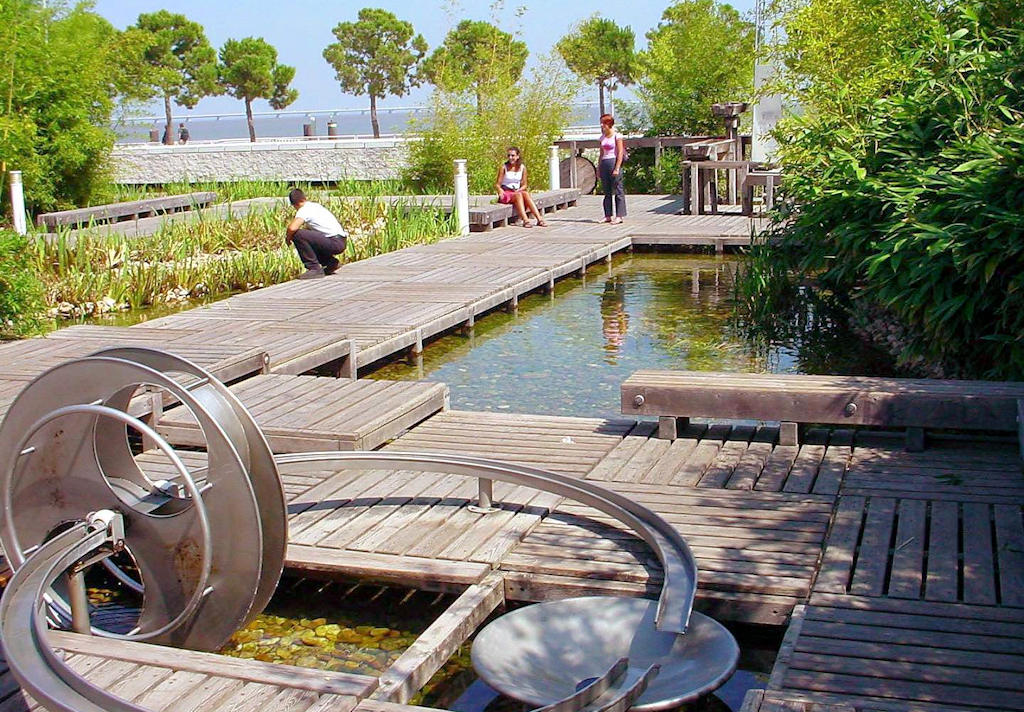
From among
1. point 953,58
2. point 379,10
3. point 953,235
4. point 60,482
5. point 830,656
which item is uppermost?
point 379,10

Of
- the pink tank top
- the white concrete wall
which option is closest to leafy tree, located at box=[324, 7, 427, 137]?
the white concrete wall

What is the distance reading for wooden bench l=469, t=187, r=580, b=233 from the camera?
17.3 metres

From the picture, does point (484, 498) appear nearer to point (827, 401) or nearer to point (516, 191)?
point (827, 401)

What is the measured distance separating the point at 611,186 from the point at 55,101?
8.95 meters

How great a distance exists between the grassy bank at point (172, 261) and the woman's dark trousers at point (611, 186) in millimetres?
2291

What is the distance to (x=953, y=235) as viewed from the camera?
765 cm

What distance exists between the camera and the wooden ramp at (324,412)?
6801 millimetres

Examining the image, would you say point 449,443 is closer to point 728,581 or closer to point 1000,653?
point 728,581

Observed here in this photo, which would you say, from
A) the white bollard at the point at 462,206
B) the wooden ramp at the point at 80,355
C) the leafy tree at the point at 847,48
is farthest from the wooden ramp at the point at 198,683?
the white bollard at the point at 462,206

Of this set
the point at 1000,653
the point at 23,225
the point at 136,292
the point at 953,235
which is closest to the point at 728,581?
the point at 1000,653

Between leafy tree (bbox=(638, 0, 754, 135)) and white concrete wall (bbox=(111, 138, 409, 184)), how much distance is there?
6.04m

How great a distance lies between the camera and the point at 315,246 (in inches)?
524

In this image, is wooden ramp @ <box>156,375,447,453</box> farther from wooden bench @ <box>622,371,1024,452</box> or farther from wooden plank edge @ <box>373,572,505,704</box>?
wooden plank edge @ <box>373,572,505,704</box>

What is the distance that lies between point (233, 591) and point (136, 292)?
9.28 metres
